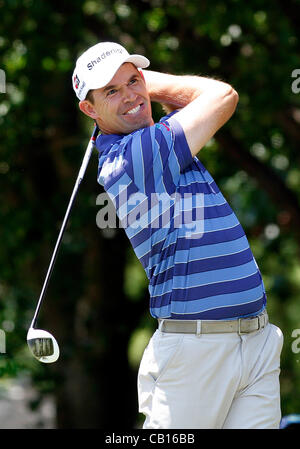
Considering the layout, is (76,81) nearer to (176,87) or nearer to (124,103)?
(124,103)

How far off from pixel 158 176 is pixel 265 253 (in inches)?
226

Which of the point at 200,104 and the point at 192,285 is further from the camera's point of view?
the point at 200,104

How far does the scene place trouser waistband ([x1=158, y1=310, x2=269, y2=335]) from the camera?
266 centimetres

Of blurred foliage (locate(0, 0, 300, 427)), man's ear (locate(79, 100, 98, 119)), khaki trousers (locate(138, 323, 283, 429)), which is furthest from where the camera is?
blurred foliage (locate(0, 0, 300, 427))

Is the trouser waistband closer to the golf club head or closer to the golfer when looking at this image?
the golfer

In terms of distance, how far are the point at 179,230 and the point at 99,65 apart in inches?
26.6

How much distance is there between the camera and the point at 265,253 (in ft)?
27.2

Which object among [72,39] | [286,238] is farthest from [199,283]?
[286,238]

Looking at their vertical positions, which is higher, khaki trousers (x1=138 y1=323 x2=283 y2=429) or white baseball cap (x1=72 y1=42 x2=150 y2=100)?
white baseball cap (x1=72 y1=42 x2=150 y2=100)

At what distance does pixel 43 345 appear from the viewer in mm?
2867

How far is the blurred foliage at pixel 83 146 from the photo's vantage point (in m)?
6.38

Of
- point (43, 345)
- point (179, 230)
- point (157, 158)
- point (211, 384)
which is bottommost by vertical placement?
point (211, 384)

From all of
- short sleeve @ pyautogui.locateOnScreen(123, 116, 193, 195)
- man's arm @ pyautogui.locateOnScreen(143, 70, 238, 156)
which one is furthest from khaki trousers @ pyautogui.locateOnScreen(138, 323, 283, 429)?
man's arm @ pyautogui.locateOnScreen(143, 70, 238, 156)

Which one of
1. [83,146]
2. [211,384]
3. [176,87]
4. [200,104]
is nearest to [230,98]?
[200,104]
